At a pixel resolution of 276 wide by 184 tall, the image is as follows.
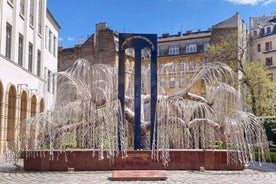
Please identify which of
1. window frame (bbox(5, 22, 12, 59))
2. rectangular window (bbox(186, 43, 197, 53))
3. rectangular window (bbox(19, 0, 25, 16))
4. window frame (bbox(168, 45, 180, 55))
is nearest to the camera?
window frame (bbox(5, 22, 12, 59))

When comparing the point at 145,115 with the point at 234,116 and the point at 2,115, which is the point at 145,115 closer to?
the point at 234,116

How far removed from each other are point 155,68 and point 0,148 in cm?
1231

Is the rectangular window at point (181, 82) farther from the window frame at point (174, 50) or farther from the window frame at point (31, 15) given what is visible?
the window frame at point (174, 50)

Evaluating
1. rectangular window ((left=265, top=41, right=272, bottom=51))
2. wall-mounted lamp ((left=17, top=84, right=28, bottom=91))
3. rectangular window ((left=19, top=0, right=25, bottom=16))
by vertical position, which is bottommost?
wall-mounted lamp ((left=17, top=84, right=28, bottom=91))

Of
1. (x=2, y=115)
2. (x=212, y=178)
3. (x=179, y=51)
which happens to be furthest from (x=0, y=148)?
(x=179, y=51)

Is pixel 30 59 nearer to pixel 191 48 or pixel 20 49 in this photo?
pixel 20 49

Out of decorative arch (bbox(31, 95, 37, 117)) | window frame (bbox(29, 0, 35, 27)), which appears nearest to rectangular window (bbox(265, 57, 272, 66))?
decorative arch (bbox(31, 95, 37, 117))

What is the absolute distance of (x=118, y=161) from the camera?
14.3m

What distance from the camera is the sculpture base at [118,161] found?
14.2 metres

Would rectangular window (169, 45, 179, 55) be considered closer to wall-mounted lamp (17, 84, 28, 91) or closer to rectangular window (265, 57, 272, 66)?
rectangular window (265, 57, 272, 66)

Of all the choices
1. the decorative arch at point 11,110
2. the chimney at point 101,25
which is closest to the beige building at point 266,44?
the chimney at point 101,25

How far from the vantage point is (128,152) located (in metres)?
14.4

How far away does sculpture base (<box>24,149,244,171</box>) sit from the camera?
14188 mm

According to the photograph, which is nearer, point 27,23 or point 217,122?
point 217,122
